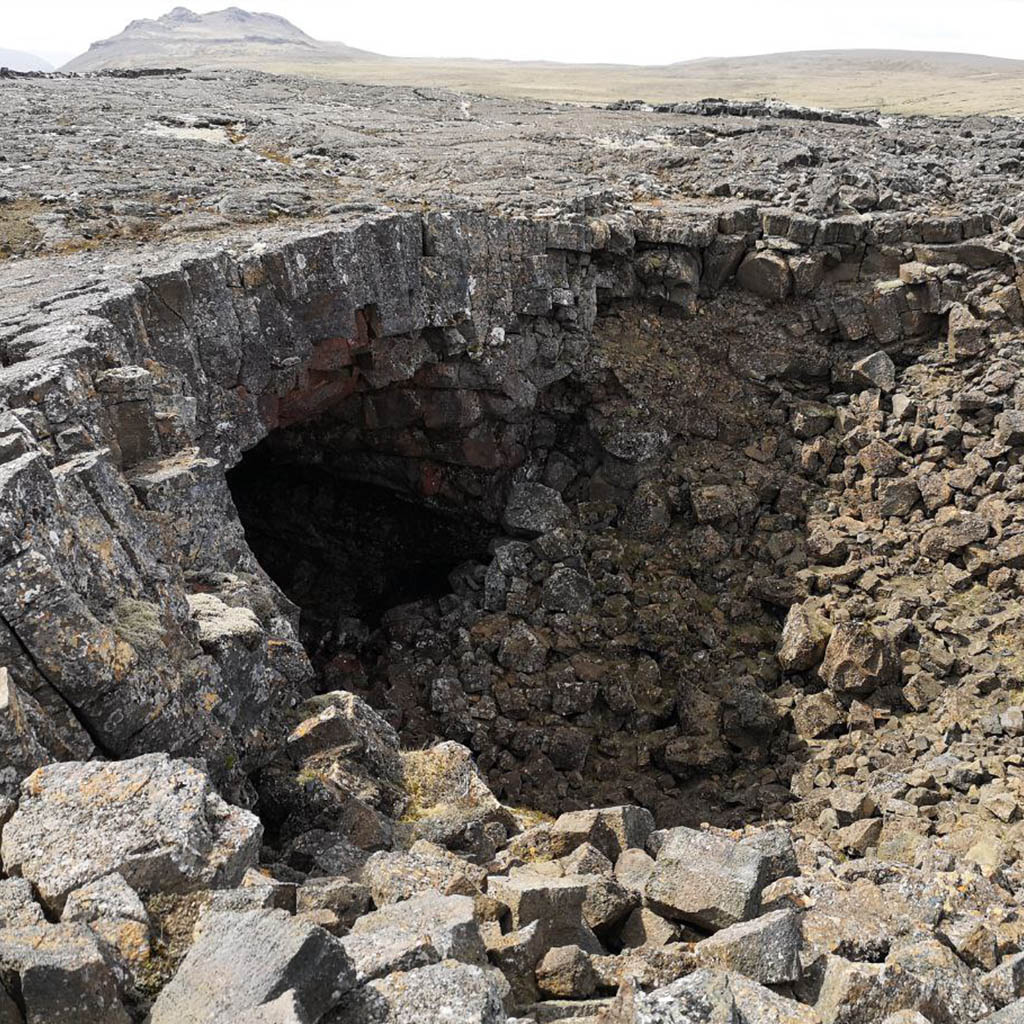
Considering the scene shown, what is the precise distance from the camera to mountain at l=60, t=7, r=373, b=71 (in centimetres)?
8925

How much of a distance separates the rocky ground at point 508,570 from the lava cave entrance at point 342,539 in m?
0.08

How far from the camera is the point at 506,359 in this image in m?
16.2

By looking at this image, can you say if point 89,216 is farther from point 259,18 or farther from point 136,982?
point 259,18

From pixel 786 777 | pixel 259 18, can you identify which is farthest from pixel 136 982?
pixel 259 18

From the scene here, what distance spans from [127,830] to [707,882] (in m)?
3.96

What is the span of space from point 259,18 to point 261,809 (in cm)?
16372

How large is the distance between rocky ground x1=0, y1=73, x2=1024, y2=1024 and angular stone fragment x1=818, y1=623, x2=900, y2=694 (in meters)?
0.05

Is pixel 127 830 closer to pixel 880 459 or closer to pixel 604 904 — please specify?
pixel 604 904

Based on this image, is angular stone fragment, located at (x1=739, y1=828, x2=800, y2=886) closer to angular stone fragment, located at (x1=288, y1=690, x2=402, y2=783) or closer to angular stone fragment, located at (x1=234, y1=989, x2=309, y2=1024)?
angular stone fragment, located at (x1=288, y1=690, x2=402, y2=783)

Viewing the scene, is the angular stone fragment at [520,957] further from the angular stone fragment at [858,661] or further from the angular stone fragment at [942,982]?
the angular stone fragment at [858,661]

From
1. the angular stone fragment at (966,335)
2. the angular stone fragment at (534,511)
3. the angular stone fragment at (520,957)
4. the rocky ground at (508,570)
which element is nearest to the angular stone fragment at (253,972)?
the rocky ground at (508,570)

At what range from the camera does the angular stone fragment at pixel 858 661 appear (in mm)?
12633

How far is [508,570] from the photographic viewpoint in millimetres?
16062

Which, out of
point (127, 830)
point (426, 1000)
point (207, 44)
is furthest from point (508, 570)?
point (207, 44)
